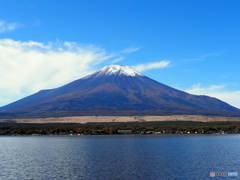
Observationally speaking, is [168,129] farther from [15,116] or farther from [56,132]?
[15,116]

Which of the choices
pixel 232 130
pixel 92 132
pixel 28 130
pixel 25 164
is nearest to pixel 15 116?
pixel 28 130

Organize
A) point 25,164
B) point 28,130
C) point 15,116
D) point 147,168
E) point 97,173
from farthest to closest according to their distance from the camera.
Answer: point 15,116, point 28,130, point 25,164, point 147,168, point 97,173

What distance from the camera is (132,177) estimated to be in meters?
32.6

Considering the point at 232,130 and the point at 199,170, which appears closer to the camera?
the point at 199,170

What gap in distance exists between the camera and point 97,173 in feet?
114

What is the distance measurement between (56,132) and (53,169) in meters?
90.2

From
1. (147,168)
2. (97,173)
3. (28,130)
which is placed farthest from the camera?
(28,130)

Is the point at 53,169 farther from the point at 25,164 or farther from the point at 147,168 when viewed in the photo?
the point at 147,168

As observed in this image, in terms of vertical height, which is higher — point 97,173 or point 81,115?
point 81,115

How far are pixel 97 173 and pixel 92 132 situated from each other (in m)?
92.1

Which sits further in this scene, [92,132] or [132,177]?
[92,132]

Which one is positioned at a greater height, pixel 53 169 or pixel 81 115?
pixel 81 115

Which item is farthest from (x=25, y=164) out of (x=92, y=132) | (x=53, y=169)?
(x=92, y=132)

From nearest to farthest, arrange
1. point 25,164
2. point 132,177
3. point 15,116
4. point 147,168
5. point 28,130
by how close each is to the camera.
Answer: point 132,177 → point 147,168 → point 25,164 → point 28,130 → point 15,116
